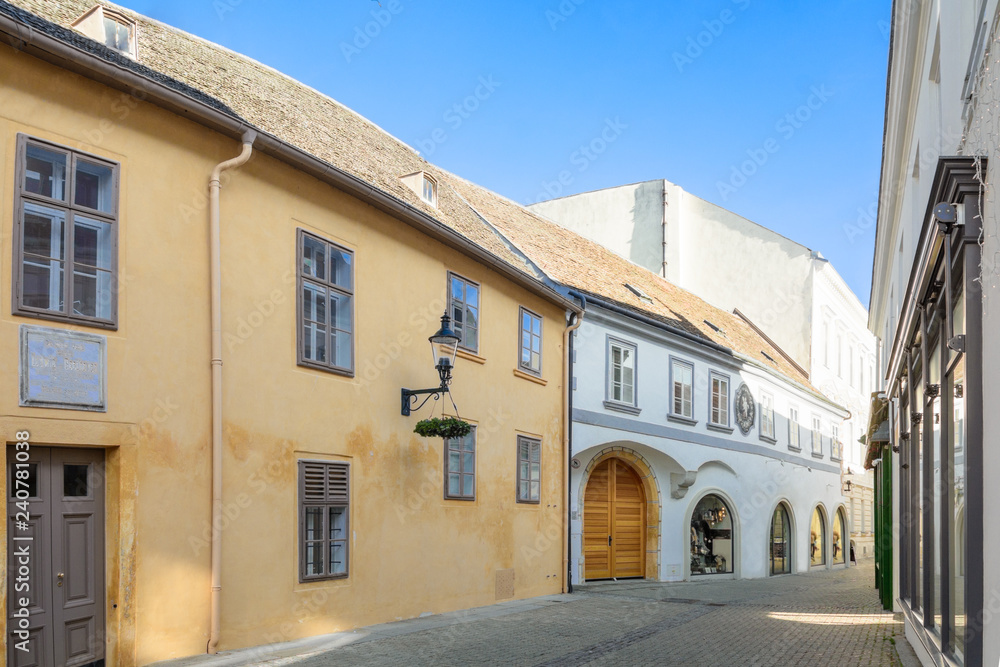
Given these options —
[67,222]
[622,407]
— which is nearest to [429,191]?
[622,407]

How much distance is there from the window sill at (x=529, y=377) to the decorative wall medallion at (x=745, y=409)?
9703 mm

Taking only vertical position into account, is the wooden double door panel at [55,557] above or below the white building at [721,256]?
below

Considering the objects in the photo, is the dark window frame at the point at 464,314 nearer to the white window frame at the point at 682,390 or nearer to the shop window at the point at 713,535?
the white window frame at the point at 682,390

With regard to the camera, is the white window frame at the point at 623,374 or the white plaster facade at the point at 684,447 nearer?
the white plaster facade at the point at 684,447

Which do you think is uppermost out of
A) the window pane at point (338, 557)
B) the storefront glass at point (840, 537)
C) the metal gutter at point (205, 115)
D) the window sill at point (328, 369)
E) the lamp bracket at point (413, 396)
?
the metal gutter at point (205, 115)

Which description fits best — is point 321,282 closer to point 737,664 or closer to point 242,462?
point 242,462

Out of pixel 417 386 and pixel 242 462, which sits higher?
pixel 417 386

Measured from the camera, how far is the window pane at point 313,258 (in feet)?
37.1

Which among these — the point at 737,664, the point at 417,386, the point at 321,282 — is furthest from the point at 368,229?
the point at 737,664

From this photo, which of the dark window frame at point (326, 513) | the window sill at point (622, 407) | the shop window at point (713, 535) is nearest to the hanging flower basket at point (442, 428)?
the dark window frame at point (326, 513)

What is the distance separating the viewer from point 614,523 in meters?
21.5

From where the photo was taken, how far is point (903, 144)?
13727 mm

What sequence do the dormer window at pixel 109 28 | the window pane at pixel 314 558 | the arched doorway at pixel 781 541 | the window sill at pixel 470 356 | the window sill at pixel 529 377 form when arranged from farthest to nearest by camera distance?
the arched doorway at pixel 781 541, the window sill at pixel 529 377, the window sill at pixel 470 356, the window pane at pixel 314 558, the dormer window at pixel 109 28

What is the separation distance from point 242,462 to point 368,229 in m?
3.70
